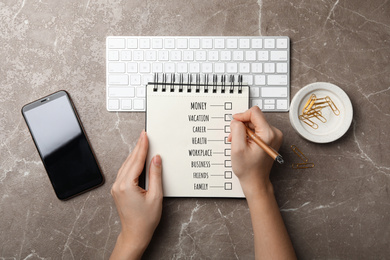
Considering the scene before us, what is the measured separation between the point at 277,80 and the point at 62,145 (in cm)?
58

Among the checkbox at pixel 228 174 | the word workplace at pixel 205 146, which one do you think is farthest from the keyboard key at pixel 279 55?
the checkbox at pixel 228 174

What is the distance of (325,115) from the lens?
79 centimetres

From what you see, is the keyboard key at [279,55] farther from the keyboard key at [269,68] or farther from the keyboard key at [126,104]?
the keyboard key at [126,104]

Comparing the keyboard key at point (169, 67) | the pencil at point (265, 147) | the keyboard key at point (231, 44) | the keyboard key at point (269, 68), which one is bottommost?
the pencil at point (265, 147)

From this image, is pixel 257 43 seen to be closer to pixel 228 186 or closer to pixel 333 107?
pixel 333 107

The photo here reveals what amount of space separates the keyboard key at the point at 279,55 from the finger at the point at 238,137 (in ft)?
0.69

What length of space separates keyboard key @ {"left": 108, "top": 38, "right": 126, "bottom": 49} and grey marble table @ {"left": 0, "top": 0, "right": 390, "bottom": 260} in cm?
3

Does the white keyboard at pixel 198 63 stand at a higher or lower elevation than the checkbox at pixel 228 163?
higher

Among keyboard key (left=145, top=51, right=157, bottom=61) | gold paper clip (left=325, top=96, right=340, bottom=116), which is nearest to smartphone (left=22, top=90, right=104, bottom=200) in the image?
keyboard key (left=145, top=51, right=157, bottom=61)

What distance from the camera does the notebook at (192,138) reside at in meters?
0.80

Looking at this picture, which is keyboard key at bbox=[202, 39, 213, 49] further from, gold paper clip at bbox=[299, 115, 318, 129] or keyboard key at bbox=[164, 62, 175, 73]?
gold paper clip at bbox=[299, 115, 318, 129]

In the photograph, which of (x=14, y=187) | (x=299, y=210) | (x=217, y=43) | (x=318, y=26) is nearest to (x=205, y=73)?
(x=217, y=43)

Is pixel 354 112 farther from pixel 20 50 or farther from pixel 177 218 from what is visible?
pixel 20 50

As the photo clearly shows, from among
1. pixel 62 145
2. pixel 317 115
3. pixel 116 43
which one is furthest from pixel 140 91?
pixel 317 115
